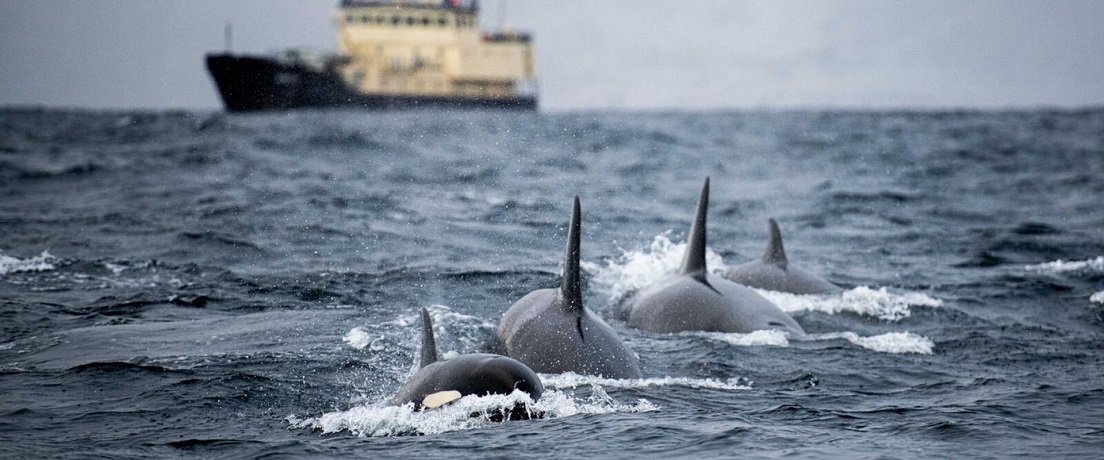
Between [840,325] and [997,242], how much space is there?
818 cm

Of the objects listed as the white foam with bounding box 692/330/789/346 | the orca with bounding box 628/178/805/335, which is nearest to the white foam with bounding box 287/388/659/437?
the white foam with bounding box 692/330/789/346

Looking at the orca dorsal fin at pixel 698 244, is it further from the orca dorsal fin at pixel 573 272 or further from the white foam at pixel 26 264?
the white foam at pixel 26 264

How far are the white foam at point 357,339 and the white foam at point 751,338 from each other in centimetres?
288

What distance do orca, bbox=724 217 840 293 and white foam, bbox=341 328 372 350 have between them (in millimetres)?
4820

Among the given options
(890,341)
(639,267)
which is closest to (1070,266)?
(639,267)

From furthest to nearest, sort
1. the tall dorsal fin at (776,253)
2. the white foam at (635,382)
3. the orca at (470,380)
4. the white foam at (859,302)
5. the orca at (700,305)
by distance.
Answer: the tall dorsal fin at (776,253)
the white foam at (859,302)
the orca at (700,305)
the white foam at (635,382)
the orca at (470,380)

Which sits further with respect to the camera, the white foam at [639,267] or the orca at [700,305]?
the white foam at [639,267]

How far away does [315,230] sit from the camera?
17047 millimetres

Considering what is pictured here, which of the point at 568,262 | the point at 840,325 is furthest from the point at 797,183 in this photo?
the point at 568,262

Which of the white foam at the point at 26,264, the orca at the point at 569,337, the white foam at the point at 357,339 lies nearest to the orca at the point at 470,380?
the orca at the point at 569,337

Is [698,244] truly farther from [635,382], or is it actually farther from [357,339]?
[357,339]

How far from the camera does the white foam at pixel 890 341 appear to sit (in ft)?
34.9

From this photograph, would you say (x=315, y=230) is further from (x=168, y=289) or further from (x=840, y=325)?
(x=840, y=325)

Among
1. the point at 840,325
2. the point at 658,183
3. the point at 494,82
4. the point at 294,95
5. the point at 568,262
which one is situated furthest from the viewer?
the point at 494,82
